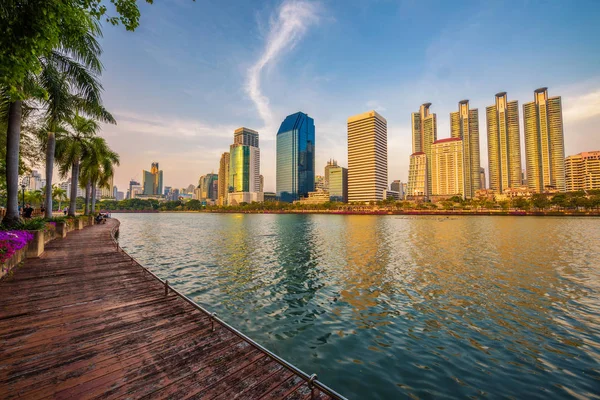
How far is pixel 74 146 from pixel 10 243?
29.6 m

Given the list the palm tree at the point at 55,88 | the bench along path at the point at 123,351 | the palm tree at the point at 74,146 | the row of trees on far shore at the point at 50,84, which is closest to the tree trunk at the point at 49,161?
the row of trees on far shore at the point at 50,84

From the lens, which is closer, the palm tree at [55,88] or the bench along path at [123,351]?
the bench along path at [123,351]

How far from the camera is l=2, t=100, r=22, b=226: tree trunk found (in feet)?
54.0

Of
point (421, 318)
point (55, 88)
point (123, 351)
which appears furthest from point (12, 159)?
point (421, 318)

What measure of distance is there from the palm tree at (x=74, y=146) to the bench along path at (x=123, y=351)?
33.1 metres

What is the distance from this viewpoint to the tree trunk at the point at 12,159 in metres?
16.5

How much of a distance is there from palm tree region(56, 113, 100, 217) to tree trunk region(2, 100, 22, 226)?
841 inches

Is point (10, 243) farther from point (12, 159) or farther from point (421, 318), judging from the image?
point (421, 318)

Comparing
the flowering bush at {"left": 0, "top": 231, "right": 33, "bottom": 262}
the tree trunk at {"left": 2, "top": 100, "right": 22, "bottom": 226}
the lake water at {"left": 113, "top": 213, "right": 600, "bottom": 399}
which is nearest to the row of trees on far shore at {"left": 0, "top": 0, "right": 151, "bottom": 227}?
the tree trunk at {"left": 2, "top": 100, "right": 22, "bottom": 226}

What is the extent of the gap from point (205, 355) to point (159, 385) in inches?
51.3

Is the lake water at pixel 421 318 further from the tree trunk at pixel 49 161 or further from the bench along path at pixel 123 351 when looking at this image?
the tree trunk at pixel 49 161

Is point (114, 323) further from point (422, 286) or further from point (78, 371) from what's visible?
point (422, 286)

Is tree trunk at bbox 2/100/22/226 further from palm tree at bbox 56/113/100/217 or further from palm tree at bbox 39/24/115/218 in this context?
palm tree at bbox 56/113/100/217

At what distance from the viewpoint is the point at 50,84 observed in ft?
57.7
